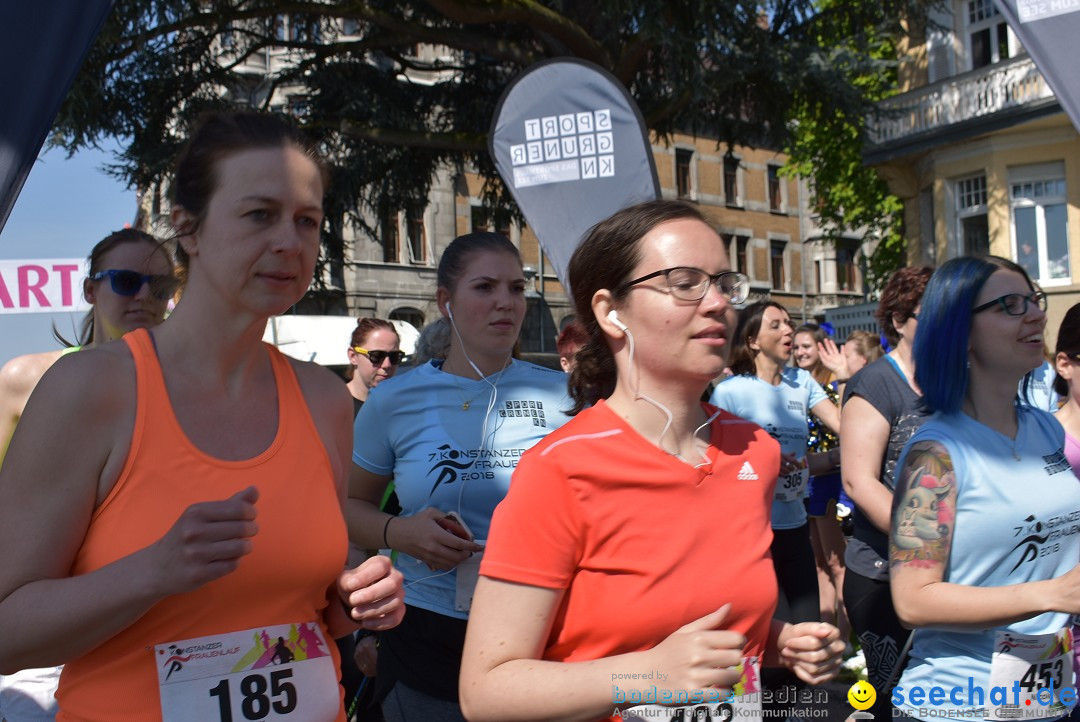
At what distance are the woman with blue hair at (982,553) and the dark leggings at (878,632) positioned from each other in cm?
85

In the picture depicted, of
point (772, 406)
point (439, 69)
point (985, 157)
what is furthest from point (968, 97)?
point (772, 406)

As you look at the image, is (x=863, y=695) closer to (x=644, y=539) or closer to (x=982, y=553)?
(x=982, y=553)

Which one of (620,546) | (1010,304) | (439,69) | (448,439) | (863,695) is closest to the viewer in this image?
(620,546)

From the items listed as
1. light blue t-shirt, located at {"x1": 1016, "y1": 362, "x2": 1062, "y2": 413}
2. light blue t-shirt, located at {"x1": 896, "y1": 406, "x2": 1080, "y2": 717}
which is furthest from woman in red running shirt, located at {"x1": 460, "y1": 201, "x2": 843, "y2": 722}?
light blue t-shirt, located at {"x1": 1016, "y1": 362, "x2": 1062, "y2": 413}

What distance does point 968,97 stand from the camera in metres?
19.6

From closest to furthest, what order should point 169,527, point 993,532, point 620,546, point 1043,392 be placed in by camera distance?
point 169,527, point 620,546, point 993,532, point 1043,392

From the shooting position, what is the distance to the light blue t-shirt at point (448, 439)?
3.14m

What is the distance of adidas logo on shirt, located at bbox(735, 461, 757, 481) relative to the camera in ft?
6.51

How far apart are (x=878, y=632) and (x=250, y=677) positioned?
103 inches

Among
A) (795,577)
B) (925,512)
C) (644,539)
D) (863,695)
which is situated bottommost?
(863,695)

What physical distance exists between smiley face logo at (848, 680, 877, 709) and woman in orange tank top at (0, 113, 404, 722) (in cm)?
221

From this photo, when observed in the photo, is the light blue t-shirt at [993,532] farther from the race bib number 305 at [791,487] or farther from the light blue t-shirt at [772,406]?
the light blue t-shirt at [772,406]

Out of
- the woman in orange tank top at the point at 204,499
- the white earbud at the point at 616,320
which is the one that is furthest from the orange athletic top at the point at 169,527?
the white earbud at the point at 616,320

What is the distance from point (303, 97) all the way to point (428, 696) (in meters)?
11.4
